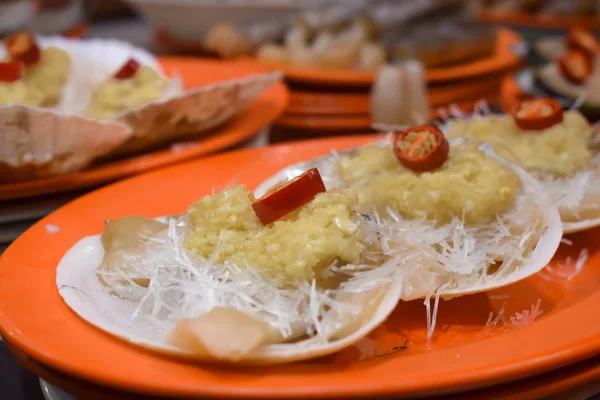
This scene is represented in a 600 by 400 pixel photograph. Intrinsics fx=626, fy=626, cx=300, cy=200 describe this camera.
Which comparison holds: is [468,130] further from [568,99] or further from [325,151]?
[568,99]

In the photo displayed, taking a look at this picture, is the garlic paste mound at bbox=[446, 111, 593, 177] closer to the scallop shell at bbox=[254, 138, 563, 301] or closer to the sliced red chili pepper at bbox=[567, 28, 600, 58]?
the scallop shell at bbox=[254, 138, 563, 301]

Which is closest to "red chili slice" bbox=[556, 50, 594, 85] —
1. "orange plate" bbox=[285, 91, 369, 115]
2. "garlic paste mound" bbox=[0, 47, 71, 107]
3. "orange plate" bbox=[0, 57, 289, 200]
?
"orange plate" bbox=[285, 91, 369, 115]

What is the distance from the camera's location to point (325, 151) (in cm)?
230

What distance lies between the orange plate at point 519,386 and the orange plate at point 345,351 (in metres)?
0.03

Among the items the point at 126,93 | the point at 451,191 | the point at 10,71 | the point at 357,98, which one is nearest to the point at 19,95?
the point at 10,71

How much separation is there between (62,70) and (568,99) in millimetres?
2383

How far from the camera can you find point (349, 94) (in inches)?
135

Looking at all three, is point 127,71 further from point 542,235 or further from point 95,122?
point 542,235

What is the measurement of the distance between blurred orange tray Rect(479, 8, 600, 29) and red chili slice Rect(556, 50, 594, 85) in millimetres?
2713

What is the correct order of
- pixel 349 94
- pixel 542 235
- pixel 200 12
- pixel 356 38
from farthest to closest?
pixel 200 12
pixel 356 38
pixel 349 94
pixel 542 235

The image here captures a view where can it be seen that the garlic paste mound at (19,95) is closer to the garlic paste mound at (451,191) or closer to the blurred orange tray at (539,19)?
the garlic paste mound at (451,191)

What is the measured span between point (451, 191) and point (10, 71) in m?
1.90

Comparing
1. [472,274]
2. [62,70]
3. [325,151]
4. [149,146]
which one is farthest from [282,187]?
[62,70]

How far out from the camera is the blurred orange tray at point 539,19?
18.9ft
